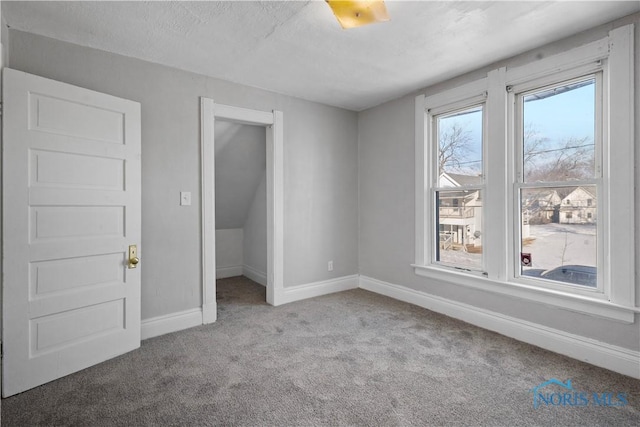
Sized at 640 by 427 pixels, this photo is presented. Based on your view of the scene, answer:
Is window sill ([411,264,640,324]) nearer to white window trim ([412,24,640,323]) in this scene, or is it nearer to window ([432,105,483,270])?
white window trim ([412,24,640,323])

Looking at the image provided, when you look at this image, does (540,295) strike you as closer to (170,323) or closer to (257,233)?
(170,323)

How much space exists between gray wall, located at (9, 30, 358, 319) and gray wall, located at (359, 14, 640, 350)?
27cm

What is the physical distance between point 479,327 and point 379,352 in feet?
3.65

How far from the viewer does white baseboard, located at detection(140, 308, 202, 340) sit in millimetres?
2699

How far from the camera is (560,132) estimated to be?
246 centimetres

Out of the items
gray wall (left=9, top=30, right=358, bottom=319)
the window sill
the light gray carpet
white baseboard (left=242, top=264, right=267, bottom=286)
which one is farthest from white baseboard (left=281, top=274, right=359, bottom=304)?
the window sill

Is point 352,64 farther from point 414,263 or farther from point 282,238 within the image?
point 414,263

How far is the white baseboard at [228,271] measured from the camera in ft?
15.9

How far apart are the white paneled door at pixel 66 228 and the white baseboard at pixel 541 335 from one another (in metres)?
2.80

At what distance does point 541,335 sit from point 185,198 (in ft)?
10.7

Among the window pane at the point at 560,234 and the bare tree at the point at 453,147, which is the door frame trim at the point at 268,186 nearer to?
the bare tree at the point at 453,147

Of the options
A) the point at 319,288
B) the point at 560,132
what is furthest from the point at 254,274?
the point at 560,132

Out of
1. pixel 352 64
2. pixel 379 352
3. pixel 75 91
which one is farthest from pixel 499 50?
pixel 75 91

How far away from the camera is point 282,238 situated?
3.59m
